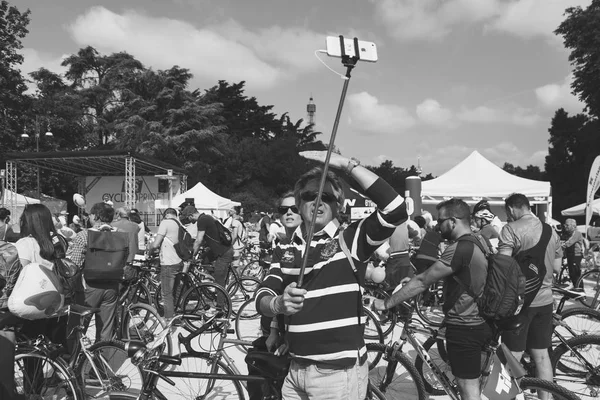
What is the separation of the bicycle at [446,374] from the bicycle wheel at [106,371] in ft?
6.35

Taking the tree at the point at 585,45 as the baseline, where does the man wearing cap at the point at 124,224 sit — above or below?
below

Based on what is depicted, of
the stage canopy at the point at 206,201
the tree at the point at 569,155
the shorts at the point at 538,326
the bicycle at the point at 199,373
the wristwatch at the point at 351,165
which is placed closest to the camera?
the wristwatch at the point at 351,165

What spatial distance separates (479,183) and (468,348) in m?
12.4

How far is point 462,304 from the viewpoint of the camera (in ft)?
10.1

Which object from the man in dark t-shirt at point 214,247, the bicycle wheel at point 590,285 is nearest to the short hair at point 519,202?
the bicycle wheel at point 590,285

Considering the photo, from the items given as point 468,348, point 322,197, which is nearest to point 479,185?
point 468,348

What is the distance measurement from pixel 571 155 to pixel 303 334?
4354cm

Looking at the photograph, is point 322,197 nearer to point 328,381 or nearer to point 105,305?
point 328,381

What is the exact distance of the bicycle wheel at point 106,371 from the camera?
355 centimetres

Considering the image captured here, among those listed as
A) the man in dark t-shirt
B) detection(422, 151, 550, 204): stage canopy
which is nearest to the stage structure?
detection(422, 151, 550, 204): stage canopy

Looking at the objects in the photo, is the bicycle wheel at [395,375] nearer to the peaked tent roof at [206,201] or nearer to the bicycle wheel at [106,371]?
the bicycle wheel at [106,371]

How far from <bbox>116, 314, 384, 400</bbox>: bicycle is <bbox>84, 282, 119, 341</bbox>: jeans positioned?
5.67 feet

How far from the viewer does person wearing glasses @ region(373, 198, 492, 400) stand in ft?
9.89

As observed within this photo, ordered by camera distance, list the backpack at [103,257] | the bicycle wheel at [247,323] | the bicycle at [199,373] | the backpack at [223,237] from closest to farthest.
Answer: the bicycle at [199,373] < the backpack at [103,257] < the bicycle wheel at [247,323] < the backpack at [223,237]
